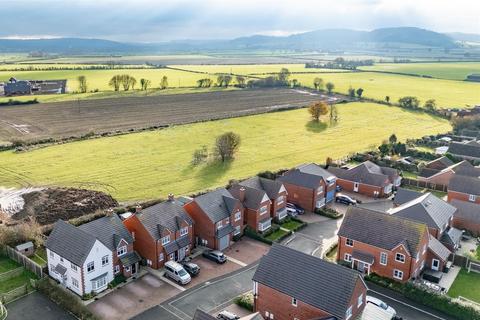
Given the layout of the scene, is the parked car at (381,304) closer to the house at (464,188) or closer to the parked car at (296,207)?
the parked car at (296,207)

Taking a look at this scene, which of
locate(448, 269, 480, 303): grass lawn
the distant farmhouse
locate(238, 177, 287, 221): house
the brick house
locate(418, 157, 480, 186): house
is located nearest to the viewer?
the brick house

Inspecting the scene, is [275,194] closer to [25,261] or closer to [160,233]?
[160,233]

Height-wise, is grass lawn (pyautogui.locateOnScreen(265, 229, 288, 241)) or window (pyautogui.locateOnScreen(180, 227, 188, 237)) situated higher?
window (pyautogui.locateOnScreen(180, 227, 188, 237))

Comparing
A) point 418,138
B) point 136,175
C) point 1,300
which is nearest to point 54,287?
point 1,300

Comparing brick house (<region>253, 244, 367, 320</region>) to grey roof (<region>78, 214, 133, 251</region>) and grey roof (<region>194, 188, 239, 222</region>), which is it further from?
grey roof (<region>78, 214, 133, 251</region>)

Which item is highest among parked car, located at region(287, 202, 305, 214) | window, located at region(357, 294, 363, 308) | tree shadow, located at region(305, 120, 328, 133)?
window, located at region(357, 294, 363, 308)

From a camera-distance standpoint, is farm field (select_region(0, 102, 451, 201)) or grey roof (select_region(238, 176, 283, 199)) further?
farm field (select_region(0, 102, 451, 201))

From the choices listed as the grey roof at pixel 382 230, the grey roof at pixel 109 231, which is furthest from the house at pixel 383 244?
the grey roof at pixel 109 231

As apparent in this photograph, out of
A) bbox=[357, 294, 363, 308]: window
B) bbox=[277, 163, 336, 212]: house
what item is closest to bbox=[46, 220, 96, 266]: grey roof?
bbox=[357, 294, 363, 308]: window
